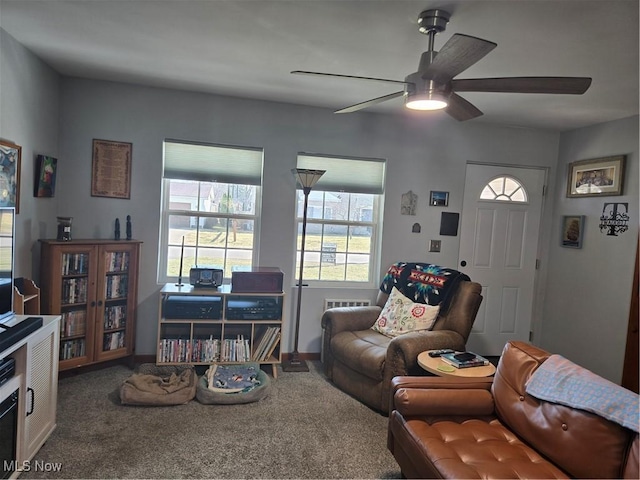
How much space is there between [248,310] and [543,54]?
274 centimetres

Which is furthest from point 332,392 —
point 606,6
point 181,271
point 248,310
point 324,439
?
point 606,6

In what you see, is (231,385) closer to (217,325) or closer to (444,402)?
(217,325)

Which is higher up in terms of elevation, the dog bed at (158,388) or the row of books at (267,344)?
the row of books at (267,344)

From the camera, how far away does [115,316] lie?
10.8ft

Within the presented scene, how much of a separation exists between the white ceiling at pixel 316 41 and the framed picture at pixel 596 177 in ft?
1.65

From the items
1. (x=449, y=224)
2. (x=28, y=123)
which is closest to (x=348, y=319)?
(x=449, y=224)

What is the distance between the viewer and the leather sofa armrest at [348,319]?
3.35 m

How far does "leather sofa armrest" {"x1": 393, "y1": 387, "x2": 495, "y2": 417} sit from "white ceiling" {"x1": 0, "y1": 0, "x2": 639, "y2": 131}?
1871mm

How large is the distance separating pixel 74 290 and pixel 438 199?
Answer: 332 centimetres

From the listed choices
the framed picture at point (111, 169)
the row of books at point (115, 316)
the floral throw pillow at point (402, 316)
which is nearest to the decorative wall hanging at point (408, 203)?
the floral throw pillow at point (402, 316)

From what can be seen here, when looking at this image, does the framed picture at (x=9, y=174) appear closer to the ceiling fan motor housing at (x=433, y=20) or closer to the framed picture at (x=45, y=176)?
the framed picture at (x=45, y=176)

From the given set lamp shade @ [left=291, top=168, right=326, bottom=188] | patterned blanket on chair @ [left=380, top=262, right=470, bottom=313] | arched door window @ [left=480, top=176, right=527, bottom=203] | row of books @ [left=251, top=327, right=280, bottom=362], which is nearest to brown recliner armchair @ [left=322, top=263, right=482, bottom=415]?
patterned blanket on chair @ [left=380, top=262, right=470, bottom=313]

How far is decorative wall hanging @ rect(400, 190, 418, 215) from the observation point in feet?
13.0

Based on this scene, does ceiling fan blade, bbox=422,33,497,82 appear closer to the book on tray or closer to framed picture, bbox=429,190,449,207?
the book on tray
